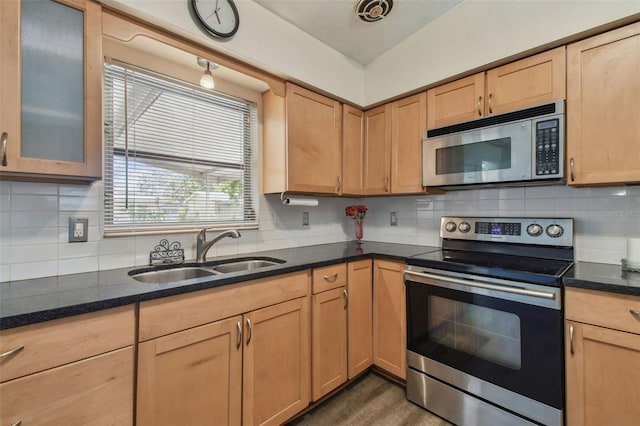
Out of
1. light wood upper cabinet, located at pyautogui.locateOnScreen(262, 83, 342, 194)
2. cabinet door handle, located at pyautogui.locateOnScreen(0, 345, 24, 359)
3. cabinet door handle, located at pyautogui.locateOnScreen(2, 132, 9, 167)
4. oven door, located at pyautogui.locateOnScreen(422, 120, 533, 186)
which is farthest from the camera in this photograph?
light wood upper cabinet, located at pyautogui.locateOnScreen(262, 83, 342, 194)

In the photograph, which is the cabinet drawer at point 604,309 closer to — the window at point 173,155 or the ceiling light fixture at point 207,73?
the window at point 173,155

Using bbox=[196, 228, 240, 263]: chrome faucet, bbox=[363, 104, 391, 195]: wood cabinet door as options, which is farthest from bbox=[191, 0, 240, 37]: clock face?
bbox=[363, 104, 391, 195]: wood cabinet door

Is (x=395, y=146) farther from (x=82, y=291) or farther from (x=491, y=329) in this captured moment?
(x=82, y=291)

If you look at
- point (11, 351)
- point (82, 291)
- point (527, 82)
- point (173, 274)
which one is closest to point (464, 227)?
point (527, 82)

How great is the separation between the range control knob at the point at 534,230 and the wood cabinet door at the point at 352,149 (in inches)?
48.6

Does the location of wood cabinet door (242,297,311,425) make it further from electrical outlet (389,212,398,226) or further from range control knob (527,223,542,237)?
range control knob (527,223,542,237)

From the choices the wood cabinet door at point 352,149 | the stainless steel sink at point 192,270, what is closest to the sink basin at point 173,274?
the stainless steel sink at point 192,270

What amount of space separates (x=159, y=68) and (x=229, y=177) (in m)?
0.78

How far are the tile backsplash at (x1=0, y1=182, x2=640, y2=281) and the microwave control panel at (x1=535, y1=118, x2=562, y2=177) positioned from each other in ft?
1.15

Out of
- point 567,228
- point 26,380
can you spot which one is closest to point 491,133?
point 567,228

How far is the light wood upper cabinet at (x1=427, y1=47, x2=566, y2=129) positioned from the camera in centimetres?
157

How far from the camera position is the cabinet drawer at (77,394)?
0.85 m

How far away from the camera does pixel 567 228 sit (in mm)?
1700

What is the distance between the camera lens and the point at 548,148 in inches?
61.2
